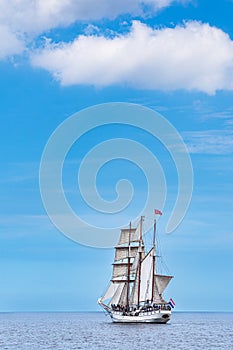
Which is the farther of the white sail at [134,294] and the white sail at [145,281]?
the white sail at [134,294]

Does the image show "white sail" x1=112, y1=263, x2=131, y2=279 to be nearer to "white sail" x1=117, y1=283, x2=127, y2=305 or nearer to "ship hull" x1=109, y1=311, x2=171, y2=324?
"white sail" x1=117, y1=283, x2=127, y2=305

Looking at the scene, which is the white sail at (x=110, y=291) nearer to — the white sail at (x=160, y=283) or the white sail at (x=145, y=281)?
the white sail at (x=145, y=281)

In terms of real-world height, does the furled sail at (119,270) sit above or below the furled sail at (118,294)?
above

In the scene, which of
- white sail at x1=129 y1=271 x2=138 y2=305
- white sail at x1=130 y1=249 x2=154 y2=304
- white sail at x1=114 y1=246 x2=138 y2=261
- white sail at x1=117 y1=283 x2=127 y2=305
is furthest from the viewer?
white sail at x1=114 y1=246 x2=138 y2=261

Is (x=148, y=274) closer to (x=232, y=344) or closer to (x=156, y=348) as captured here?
(x=232, y=344)

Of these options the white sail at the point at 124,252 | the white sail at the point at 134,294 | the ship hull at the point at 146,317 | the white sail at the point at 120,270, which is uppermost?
the white sail at the point at 124,252

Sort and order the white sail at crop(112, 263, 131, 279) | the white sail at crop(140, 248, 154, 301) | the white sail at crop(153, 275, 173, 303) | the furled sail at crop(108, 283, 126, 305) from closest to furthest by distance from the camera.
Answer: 1. the white sail at crop(140, 248, 154, 301)
2. the white sail at crop(153, 275, 173, 303)
3. the furled sail at crop(108, 283, 126, 305)
4. the white sail at crop(112, 263, 131, 279)

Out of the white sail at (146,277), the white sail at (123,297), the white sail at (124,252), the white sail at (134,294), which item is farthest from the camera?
the white sail at (124,252)

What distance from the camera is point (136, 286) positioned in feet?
520

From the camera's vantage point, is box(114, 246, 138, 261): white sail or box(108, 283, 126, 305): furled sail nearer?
box(108, 283, 126, 305): furled sail

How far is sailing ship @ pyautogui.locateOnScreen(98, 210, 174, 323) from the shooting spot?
15338 centimetres

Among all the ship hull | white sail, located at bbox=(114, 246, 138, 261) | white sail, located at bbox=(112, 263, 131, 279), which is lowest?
the ship hull

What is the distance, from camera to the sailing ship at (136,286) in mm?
153375

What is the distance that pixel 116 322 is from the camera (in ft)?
531
